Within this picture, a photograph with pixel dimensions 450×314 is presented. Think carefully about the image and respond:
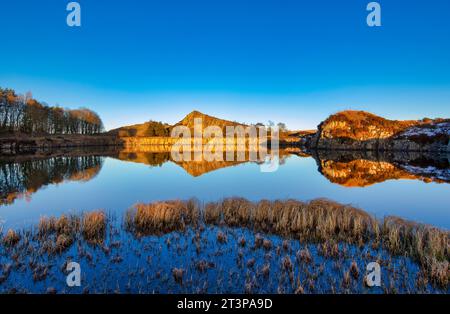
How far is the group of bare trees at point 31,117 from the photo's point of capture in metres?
93.9

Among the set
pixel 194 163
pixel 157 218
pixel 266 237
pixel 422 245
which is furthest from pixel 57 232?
pixel 194 163

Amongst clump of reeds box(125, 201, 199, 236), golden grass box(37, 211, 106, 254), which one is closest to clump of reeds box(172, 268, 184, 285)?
clump of reeds box(125, 201, 199, 236)

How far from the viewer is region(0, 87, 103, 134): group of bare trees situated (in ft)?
308

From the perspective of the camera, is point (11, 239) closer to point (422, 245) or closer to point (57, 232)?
point (57, 232)

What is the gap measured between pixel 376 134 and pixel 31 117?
13622cm

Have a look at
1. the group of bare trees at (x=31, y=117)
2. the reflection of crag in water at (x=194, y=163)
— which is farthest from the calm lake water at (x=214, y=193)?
the group of bare trees at (x=31, y=117)

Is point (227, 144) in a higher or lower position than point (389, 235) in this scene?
higher

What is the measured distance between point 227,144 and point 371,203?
121 meters

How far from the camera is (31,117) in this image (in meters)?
101

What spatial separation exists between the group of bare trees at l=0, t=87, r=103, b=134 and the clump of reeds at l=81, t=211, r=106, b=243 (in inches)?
4174

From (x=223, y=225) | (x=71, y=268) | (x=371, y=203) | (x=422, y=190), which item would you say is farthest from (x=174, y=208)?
(x=422, y=190)

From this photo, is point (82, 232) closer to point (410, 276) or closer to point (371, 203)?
point (410, 276)

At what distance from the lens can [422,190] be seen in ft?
82.4

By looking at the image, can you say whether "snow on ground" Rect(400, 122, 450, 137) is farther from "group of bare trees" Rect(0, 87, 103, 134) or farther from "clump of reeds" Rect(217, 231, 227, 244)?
"group of bare trees" Rect(0, 87, 103, 134)
